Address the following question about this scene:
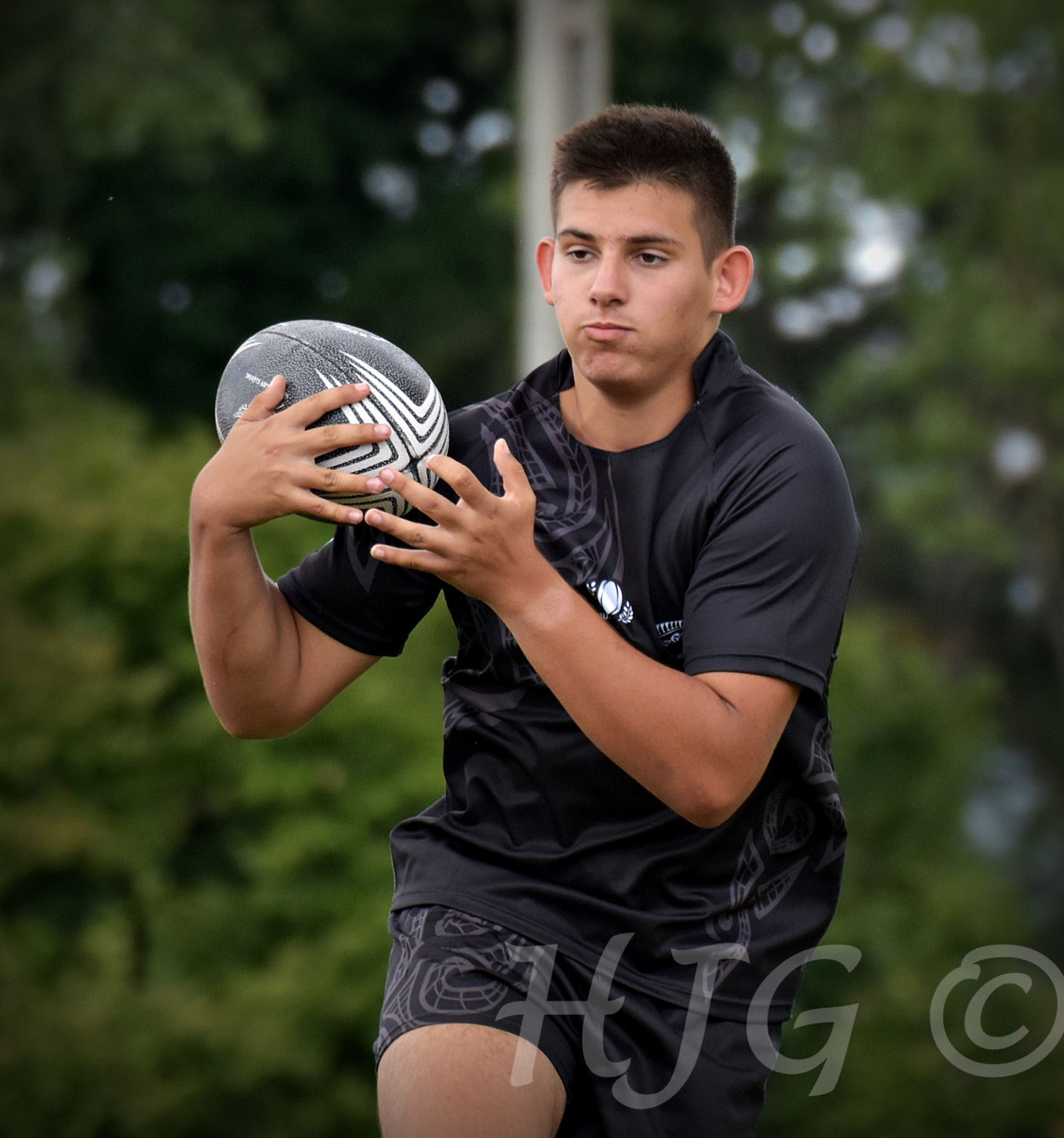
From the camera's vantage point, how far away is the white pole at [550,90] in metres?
6.88

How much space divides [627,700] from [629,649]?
0.09m

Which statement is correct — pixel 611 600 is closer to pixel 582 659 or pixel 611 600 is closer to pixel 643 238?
pixel 582 659

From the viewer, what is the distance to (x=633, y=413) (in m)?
2.82

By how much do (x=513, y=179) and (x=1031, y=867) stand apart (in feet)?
27.8

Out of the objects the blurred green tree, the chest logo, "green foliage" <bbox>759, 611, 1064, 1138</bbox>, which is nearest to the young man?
the chest logo

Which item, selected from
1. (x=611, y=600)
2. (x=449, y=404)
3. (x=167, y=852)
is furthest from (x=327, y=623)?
(x=449, y=404)

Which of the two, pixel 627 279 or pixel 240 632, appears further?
pixel 240 632

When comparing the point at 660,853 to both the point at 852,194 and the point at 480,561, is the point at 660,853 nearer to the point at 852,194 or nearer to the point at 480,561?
the point at 480,561

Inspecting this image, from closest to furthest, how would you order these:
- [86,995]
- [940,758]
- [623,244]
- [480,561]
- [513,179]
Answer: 1. [480,561]
2. [623,244]
3. [86,995]
4. [940,758]
5. [513,179]

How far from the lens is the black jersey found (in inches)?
103

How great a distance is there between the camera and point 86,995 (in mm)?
7992

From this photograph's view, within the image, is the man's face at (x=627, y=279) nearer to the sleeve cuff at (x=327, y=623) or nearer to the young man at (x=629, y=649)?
the young man at (x=629, y=649)

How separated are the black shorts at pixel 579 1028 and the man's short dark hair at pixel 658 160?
4.18 ft

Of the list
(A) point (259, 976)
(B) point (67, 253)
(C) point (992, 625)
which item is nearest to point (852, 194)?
(C) point (992, 625)
